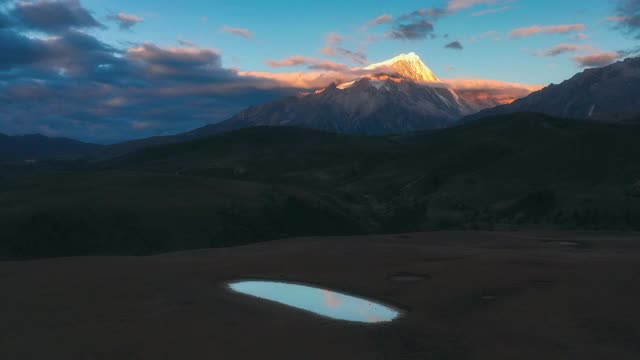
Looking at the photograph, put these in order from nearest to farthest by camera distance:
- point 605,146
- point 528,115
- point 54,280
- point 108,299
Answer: point 108,299, point 54,280, point 605,146, point 528,115

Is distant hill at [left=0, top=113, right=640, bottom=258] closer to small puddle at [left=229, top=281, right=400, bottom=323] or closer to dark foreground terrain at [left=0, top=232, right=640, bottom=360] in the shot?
dark foreground terrain at [left=0, top=232, right=640, bottom=360]

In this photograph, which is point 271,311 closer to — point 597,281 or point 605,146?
point 597,281

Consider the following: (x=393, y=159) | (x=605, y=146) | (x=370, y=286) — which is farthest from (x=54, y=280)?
(x=393, y=159)

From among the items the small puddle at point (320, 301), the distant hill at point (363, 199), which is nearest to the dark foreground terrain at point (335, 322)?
the small puddle at point (320, 301)

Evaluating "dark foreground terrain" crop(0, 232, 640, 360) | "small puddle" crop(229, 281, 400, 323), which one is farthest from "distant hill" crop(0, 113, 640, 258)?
"small puddle" crop(229, 281, 400, 323)

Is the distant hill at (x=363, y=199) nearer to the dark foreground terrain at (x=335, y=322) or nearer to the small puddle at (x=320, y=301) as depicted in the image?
the dark foreground terrain at (x=335, y=322)

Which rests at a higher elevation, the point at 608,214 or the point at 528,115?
the point at 528,115
